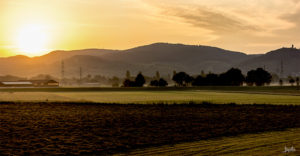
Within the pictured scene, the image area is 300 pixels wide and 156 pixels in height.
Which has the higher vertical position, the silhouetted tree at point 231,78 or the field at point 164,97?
the silhouetted tree at point 231,78

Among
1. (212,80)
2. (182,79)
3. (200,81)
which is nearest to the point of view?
(212,80)

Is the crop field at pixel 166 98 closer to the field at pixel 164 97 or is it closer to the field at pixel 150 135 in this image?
the field at pixel 164 97

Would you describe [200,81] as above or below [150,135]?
above

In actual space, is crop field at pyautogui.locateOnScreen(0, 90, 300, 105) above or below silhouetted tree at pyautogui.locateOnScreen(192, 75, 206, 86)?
below

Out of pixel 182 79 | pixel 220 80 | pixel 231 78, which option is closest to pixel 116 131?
pixel 220 80

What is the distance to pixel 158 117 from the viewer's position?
3844 centimetres

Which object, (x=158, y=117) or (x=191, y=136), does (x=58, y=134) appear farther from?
(x=158, y=117)

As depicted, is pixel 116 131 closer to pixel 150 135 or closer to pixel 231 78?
pixel 150 135

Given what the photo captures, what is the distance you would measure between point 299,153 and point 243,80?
170909mm

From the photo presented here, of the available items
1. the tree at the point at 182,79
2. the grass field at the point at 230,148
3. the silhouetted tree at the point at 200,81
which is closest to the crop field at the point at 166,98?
the grass field at the point at 230,148

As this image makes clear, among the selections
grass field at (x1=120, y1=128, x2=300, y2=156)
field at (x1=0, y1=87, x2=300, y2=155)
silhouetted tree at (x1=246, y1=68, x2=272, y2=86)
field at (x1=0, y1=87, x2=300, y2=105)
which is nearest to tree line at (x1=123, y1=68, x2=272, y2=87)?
silhouetted tree at (x1=246, y1=68, x2=272, y2=86)

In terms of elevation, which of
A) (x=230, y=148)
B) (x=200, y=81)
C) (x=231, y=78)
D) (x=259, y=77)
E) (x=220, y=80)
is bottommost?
(x=230, y=148)

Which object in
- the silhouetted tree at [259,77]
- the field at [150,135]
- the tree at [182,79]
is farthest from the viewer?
the tree at [182,79]

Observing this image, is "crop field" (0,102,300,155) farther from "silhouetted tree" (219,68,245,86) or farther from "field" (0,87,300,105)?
"silhouetted tree" (219,68,245,86)
